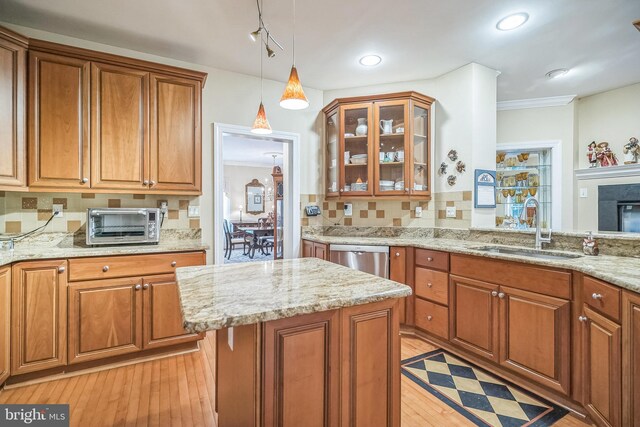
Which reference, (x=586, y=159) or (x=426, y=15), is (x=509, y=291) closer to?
(x=426, y=15)

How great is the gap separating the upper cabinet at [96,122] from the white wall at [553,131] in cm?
367

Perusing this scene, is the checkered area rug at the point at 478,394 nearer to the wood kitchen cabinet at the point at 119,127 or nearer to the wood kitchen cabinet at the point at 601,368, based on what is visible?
the wood kitchen cabinet at the point at 601,368

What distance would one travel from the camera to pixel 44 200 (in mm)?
2414

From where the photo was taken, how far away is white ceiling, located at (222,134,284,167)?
612cm

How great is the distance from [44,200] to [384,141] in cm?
302

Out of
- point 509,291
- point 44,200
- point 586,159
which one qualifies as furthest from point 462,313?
point 44,200

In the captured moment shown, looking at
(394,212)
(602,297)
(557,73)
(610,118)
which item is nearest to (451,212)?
(394,212)

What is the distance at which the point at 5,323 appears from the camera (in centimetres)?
191

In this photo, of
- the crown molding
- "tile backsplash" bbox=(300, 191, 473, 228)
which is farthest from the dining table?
the crown molding

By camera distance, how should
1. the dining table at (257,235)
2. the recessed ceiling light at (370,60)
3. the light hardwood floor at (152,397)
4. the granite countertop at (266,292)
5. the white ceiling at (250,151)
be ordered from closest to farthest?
the granite countertop at (266,292) < the light hardwood floor at (152,397) < the recessed ceiling light at (370,60) < the white ceiling at (250,151) < the dining table at (257,235)

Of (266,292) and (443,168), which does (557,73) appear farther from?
(266,292)

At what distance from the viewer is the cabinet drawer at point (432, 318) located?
8.36ft

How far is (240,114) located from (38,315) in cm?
229

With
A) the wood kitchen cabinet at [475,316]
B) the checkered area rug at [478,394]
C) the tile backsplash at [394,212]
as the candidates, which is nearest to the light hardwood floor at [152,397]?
the checkered area rug at [478,394]
